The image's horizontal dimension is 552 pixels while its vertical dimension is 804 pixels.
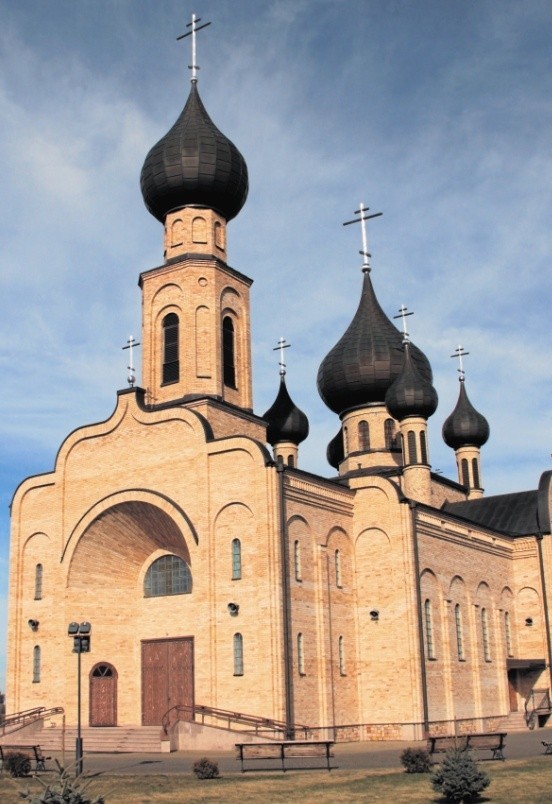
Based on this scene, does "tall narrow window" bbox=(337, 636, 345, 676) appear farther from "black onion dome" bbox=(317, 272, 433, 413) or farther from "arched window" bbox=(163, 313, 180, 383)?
"black onion dome" bbox=(317, 272, 433, 413)

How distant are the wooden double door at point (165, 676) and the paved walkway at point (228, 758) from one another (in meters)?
3.45

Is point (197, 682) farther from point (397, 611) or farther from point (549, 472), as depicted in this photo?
point (549, 472)

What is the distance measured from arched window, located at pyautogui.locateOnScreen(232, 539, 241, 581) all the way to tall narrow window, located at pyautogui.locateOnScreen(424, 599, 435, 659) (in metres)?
7.36

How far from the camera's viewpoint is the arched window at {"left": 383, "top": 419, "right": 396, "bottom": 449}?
41.7 m

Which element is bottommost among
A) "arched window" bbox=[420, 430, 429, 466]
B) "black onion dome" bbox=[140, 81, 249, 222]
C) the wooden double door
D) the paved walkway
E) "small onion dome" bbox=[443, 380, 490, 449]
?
the paved walkway

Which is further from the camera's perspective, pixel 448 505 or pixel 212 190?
pixel 448 505

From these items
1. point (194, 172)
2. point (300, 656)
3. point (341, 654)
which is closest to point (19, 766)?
point (300, 656)

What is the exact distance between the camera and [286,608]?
2859 centimetres

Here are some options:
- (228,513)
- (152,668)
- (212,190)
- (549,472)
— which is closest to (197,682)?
(152,668)

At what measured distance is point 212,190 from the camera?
3534 centimetres

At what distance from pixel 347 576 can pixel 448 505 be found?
40.1ft

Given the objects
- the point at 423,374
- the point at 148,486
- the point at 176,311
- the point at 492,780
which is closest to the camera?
the point at 492,780

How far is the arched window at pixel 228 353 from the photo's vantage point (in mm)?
34294

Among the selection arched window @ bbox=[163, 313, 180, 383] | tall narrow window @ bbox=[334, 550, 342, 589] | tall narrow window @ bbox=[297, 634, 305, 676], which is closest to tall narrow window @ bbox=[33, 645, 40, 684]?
tall narrow window @ bbox=[297, 634, 305, 676]
